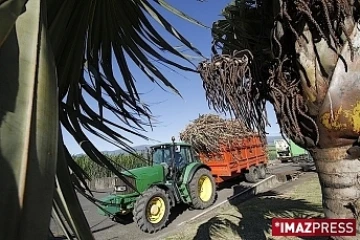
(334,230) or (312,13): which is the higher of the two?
(312,13)

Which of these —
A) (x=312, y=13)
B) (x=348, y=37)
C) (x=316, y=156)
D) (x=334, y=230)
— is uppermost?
(x=312, y=13)

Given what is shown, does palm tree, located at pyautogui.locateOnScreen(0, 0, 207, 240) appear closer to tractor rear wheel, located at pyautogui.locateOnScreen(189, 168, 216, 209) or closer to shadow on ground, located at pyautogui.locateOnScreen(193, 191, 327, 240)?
shadow on ground, located at pyautogui.locateOnScreen(193, 191, 327, 240)

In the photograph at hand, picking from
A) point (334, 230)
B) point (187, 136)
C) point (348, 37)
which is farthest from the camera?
point (187, 136)

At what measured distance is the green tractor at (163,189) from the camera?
23.6 feet

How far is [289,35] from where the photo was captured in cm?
164

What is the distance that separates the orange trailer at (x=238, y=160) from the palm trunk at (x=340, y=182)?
881cm

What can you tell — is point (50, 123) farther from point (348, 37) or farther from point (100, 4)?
point (348, 37)

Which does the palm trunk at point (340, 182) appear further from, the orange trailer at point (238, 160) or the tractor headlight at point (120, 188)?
the orange trailer at point (238, 160)

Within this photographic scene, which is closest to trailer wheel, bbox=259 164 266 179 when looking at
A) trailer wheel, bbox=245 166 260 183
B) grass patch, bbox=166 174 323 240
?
trailer wheel, bbox=245 166 260 183

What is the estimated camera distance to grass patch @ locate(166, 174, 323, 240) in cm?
572

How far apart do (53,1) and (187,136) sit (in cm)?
1064

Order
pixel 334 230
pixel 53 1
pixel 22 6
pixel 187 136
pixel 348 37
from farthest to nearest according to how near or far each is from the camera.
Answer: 1. pixel 187 136
2. pixel 334 230
3. pixel 348 37
4. pixel 53 1
5. pixel 22 6

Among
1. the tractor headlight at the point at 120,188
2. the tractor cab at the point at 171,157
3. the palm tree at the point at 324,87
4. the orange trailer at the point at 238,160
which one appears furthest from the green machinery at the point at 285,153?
the palm tree at the point at 324,87

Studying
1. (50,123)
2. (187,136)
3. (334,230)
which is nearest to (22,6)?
(50,123)
